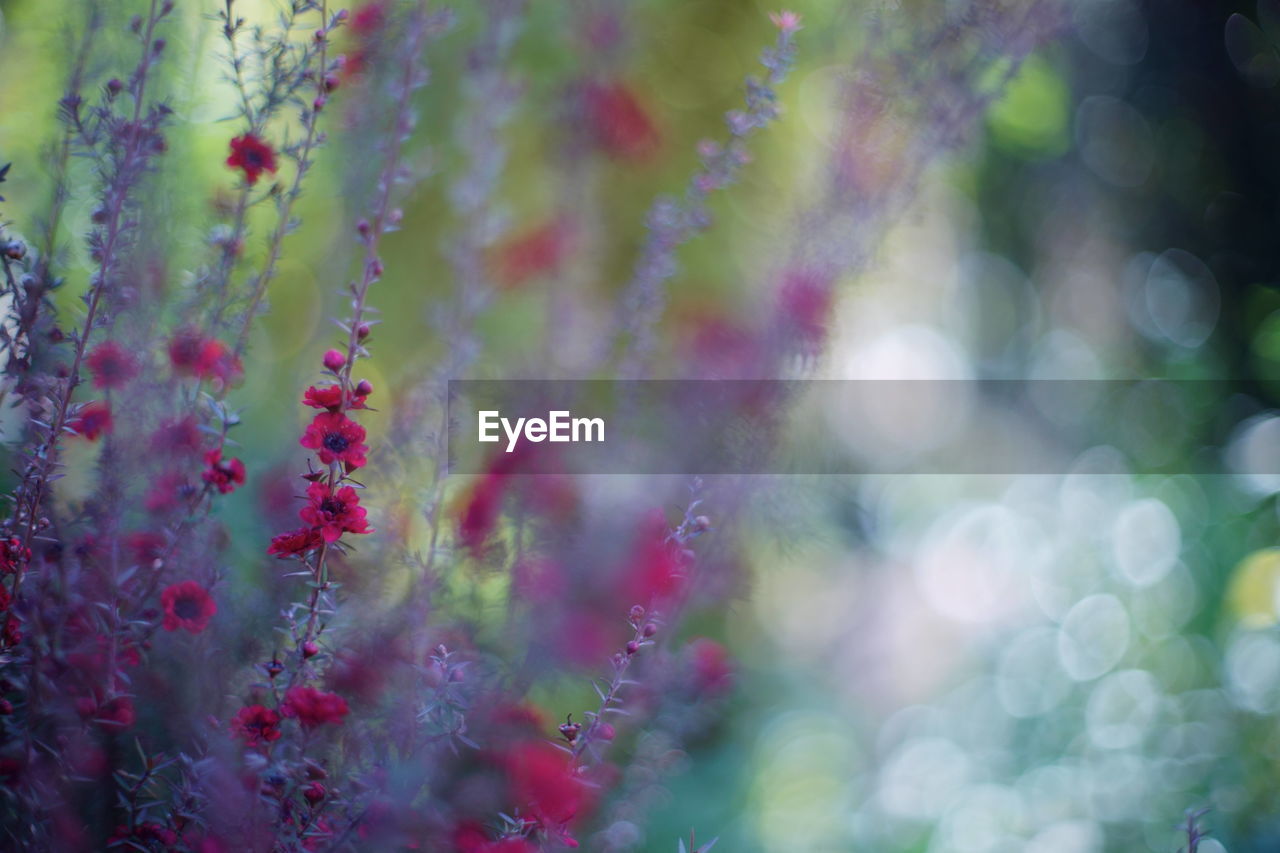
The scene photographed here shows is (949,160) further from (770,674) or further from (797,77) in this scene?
(797,77)

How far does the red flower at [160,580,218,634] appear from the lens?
1.87ft

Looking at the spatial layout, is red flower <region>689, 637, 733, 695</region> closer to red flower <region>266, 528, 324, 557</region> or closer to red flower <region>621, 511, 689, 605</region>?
red flower <region>621, 511, 689, 605</region>

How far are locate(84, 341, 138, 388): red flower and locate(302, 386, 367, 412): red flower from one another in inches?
8.7

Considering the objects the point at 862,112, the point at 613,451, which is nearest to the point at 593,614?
the point at 613,451

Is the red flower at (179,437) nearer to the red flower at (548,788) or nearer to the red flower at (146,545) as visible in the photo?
the red flower at (146,545)

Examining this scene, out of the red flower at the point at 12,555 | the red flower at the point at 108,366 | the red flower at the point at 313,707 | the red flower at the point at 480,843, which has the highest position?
the red flower at the point at 108,366

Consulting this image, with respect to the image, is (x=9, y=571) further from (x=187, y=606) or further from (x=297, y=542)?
(x=297, y=542)

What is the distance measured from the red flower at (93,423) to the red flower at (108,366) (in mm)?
21

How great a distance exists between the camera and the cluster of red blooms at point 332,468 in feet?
1.69

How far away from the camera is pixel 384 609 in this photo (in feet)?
2.65

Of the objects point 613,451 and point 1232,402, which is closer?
point 613,451

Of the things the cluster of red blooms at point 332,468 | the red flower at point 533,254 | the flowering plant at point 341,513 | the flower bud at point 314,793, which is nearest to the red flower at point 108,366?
the flowering plant at point 341,513

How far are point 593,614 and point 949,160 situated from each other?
1.96ft

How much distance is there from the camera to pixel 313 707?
0.50 meters
